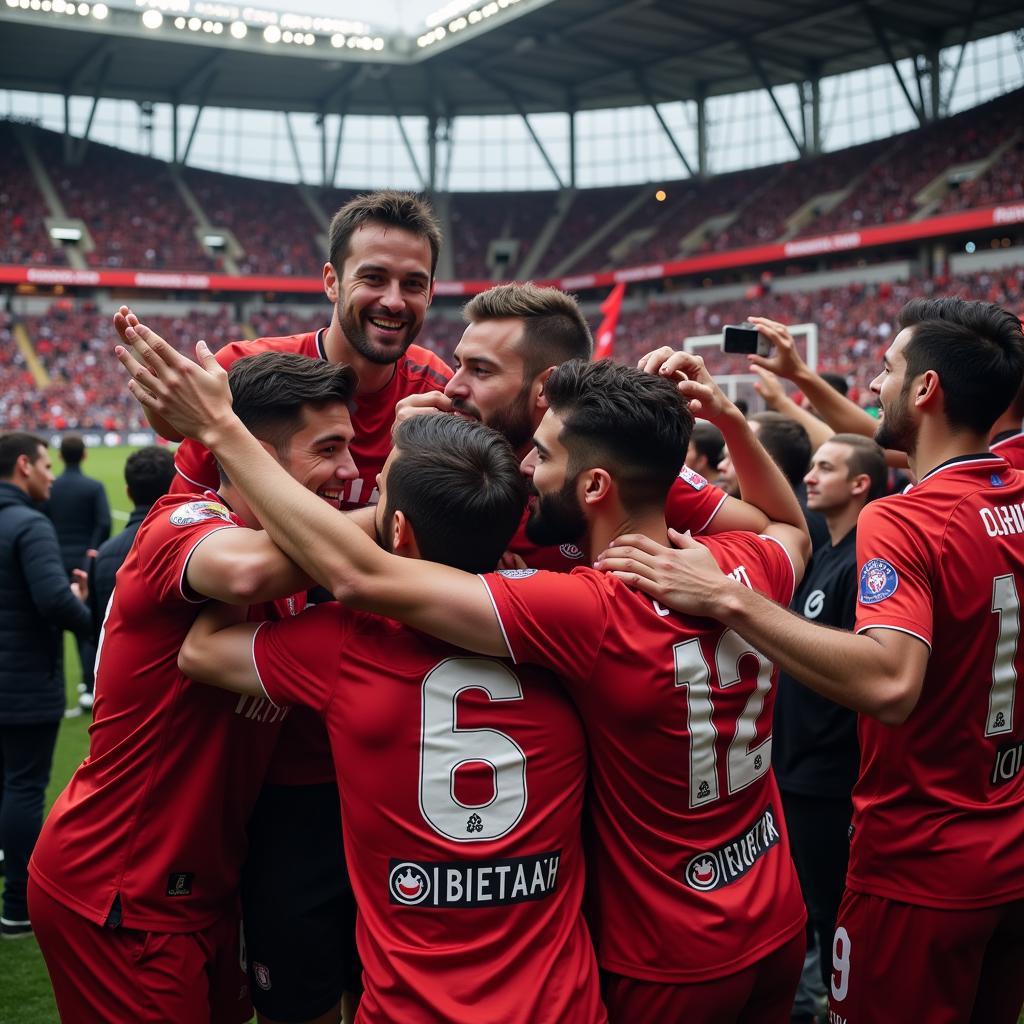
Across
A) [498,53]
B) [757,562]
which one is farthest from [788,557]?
[498,53]

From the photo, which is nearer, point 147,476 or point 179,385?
point 179,385

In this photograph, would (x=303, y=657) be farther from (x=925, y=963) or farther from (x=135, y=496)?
(x=135, y=496)

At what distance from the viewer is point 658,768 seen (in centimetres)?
243

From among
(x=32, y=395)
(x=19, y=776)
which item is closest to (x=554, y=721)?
(x=19, y=776)

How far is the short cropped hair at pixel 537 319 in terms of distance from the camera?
329 centimetres

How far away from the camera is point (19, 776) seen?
5.45 m

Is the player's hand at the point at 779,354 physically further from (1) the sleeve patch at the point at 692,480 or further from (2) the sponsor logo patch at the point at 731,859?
(2) the sponsor logo patch at the point at 731,859

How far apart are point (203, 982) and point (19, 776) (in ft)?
10.3

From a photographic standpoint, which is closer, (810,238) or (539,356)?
(539,356)

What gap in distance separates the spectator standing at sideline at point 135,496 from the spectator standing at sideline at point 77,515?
315 cm

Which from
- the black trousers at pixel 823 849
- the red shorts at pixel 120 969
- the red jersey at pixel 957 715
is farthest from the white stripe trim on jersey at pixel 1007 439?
the red shorts at pixel 120 969

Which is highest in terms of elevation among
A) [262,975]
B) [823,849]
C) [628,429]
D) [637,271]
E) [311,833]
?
[637,271]

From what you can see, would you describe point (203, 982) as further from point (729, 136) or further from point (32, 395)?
point (729, 136)

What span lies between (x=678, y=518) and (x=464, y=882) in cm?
140
